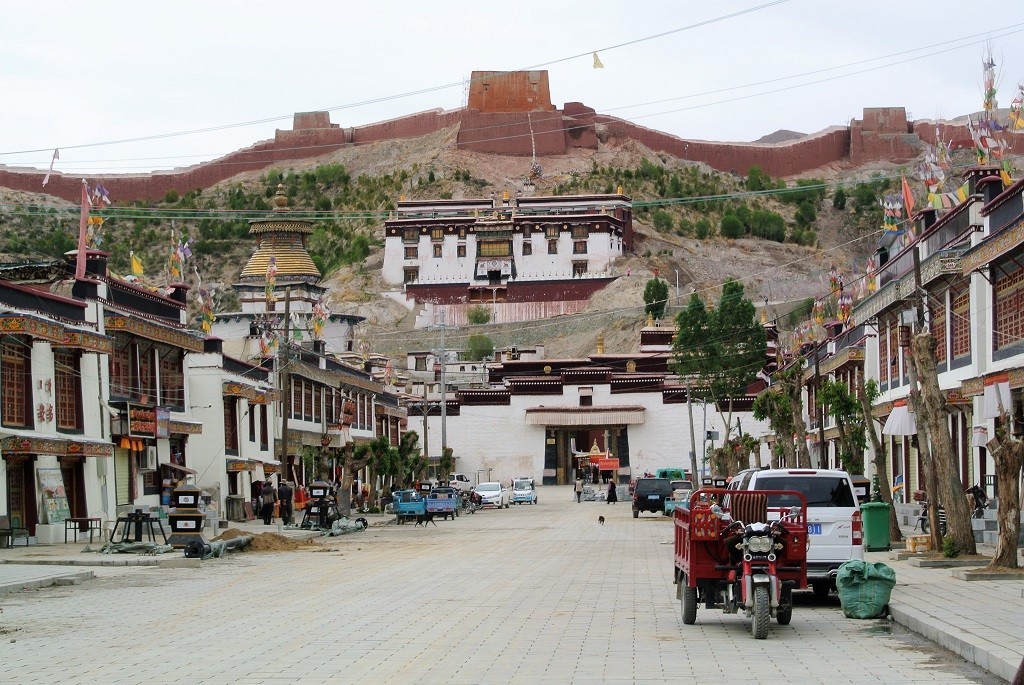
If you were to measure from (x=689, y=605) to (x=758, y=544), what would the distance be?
1.38 m

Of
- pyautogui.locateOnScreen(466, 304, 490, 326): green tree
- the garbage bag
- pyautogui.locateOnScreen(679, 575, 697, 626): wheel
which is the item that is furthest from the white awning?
pyautogui.locateOnScreen(679, 575, 697, 626): wheel

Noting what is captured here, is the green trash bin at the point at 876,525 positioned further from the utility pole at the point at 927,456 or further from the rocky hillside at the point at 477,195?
the rocky hillside at the point at 477,195

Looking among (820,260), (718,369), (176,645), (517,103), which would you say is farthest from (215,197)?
(176,645)

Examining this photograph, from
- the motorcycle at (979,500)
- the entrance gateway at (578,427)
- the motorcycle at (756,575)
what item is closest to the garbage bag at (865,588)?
the motorcycle at (756,575)

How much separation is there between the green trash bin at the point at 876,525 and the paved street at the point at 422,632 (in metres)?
3.70

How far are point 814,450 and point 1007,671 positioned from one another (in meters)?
54.9

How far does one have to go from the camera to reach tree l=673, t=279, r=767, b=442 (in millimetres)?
88875

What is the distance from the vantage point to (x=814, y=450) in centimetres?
6606

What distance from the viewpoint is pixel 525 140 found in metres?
168

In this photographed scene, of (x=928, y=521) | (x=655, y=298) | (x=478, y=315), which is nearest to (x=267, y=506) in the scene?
(x=928, y=521)

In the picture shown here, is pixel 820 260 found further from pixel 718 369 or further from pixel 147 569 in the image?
pixel 147 569

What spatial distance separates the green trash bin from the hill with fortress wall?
138 metres

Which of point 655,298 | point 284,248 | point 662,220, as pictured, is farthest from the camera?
point 662,220

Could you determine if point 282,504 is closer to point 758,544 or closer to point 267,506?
point 267,506
